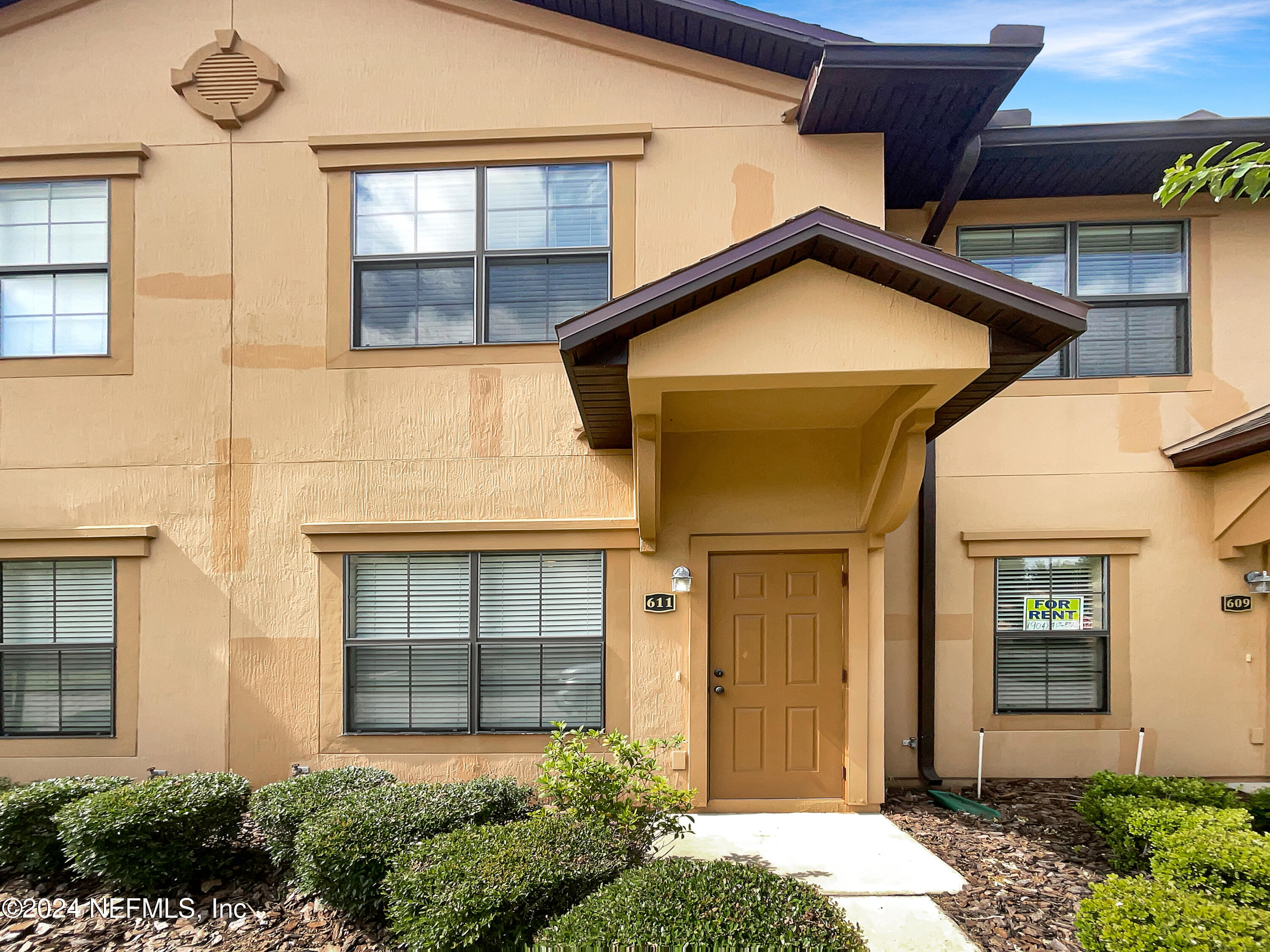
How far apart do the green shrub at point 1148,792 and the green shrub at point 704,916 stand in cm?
309

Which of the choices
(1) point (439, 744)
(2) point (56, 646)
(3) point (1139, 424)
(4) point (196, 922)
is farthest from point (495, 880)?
(3) point (1139, 424)

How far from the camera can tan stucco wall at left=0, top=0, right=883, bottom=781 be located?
6.38m

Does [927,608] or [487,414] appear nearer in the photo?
[487,414]

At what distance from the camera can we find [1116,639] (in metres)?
6.95

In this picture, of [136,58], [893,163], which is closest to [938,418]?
[893,163]

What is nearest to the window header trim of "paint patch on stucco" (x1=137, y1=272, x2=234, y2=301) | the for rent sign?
"paint patch on stucco" (x1=137, y1=272, x2=234, y2=301)

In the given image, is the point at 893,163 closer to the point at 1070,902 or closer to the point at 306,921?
the point at 1070,902

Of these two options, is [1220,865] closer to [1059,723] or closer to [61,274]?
[1059,723]

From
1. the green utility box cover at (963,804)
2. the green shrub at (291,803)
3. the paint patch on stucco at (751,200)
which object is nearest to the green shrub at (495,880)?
the green shrub at (291,803)

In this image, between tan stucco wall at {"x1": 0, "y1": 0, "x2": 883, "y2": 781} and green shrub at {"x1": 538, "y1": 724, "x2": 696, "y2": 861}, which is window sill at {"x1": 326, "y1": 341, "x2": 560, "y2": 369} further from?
green shrub at {"x1": 538, "y1": 724, "x2": 696, "y2": 861}

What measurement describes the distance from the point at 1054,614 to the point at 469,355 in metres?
6.23

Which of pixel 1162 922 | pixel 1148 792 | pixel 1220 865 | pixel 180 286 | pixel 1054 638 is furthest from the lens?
pixel 1054 638

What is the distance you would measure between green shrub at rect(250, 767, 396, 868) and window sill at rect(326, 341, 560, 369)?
3523 millimetres

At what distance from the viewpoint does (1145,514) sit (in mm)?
6992
